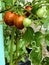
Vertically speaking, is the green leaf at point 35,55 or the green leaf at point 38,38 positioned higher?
the green leaf at point 38,38

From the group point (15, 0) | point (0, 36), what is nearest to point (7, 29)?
point (0, 36)

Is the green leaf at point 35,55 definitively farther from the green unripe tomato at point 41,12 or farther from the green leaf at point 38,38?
the green unripe tomato at point 41,12

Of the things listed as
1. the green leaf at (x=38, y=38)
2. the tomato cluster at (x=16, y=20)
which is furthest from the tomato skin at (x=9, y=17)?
the green leaf at (x=38, y=38)

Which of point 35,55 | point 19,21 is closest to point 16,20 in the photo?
point 19,21

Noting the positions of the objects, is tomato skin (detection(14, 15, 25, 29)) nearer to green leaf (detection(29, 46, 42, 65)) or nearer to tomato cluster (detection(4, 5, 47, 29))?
tomato cluster (detection(4, 5, 47, 29))

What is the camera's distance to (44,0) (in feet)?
2.77

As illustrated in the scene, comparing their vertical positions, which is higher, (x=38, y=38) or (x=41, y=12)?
(x=41, y=12)

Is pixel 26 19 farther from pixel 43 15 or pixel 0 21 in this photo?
pixel 0 21

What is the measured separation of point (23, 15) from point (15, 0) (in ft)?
0.31

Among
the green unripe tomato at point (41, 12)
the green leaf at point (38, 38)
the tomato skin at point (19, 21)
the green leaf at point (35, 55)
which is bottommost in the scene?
the green leaf at point (35, 55)

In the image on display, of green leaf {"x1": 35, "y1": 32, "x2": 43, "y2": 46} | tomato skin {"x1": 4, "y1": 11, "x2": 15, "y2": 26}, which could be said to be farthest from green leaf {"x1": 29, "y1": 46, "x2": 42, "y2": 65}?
tomato skin {"x1": 4, "y1": 11, "x2": 15, "y2": 26}

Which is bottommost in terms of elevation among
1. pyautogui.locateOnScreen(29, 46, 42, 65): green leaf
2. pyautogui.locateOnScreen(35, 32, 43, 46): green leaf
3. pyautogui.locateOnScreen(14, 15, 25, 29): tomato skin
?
pyautogui.locateOnScreen(29, 46, 42, 65): green leaf

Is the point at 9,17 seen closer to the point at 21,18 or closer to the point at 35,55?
the point at 21,18

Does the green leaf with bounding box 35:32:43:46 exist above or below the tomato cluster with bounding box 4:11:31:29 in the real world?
below
